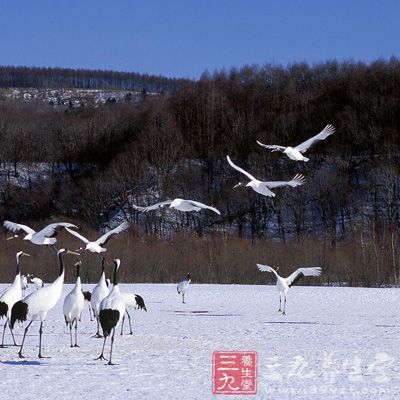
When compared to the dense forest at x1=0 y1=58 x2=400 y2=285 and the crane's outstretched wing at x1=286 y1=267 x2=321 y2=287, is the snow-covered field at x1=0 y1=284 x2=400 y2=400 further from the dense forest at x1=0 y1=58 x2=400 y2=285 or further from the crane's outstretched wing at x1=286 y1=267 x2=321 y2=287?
the dense forest at x1=0 y1=58 x2=400 y2=285

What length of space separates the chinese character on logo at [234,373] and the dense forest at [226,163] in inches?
686

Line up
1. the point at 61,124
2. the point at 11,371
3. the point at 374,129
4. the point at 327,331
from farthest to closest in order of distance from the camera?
1. the point at 61,124
2. the point at 374,129
3. the point at 327,331
4. the point at 11,371

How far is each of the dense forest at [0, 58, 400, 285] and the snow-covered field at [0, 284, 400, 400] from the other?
12.5m

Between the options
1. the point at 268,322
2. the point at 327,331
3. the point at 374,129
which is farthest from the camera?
the point at 374,129

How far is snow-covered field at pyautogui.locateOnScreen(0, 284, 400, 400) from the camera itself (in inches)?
284

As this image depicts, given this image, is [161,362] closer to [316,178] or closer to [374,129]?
[316,178]

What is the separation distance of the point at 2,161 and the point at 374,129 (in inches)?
877

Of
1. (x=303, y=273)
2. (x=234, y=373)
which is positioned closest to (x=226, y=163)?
(x=303, y=273)

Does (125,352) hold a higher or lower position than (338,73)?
lower

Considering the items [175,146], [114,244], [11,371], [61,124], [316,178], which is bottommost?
[11,371]

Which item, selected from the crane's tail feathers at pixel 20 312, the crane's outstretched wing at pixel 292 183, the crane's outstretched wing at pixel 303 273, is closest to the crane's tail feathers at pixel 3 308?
the crane's tail feathers at pixel 20 312

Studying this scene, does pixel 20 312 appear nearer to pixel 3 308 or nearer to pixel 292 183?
pixel 3 308

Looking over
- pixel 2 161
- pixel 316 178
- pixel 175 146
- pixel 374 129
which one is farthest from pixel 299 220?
pixel 2 161

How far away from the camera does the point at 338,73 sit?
47.7 m
